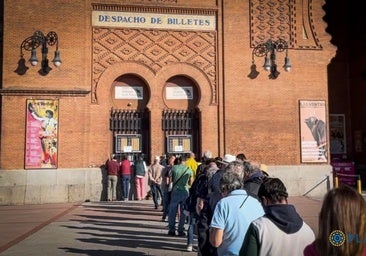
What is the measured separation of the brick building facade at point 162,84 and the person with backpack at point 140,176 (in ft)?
3.25

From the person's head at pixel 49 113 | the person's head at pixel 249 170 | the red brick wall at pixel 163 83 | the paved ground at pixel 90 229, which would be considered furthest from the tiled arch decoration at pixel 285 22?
the person's head at pixel 249 170

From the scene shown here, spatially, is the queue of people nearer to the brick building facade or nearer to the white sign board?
the brick building facade

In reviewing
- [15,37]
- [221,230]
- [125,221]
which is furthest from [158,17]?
[221,230]

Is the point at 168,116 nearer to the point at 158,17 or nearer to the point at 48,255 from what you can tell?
the point at 158,17

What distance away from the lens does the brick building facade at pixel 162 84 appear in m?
17.1

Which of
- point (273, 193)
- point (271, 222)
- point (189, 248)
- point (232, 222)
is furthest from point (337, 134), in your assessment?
point (271, 222)

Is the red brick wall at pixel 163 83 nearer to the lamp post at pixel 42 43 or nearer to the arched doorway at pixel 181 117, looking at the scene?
the lamp post at pixel 42 43

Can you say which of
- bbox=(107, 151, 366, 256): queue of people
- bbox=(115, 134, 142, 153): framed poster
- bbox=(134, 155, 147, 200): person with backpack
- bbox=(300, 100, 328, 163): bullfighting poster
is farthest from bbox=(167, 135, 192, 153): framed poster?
bbox=(107, 151, 366, 256): queue of people

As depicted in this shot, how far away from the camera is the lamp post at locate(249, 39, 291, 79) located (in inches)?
726

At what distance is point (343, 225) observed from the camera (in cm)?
218

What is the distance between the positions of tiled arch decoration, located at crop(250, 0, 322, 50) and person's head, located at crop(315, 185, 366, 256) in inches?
683

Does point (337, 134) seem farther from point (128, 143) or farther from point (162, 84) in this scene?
point (128, 143)

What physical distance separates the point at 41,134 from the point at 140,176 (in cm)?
411

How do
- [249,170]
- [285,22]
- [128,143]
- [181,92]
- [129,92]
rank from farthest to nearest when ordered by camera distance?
1. [285,22]
2. [181,92]
3. [129,92]
4. [128,143]
5. [249,170]
